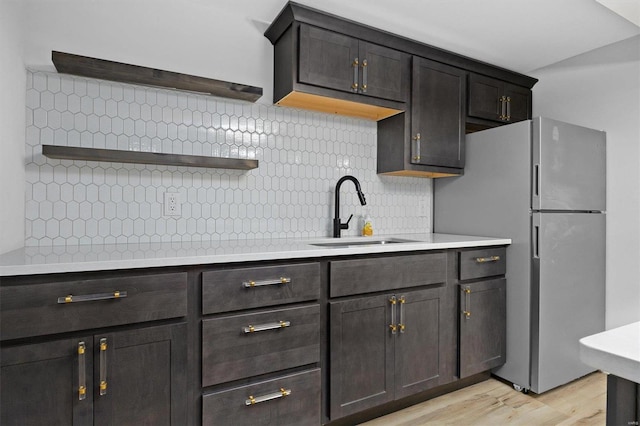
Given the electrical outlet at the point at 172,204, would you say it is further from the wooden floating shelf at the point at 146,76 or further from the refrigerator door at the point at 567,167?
the refrigerator door at the point at 567,167

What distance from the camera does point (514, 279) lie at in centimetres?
239

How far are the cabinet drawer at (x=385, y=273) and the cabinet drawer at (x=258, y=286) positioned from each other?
129mm

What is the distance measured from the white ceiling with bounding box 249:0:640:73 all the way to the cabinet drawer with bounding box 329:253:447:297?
1.41 m

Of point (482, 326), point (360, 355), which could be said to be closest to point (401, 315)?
point (360, 355)

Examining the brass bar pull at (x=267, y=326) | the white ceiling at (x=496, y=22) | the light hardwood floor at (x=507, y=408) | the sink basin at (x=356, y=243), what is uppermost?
the white ceiling at (x=496, y=22)

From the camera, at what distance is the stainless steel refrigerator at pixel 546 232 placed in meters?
2.27

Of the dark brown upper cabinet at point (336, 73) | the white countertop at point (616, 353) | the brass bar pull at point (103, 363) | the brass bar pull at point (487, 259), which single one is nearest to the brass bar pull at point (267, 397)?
the brass bar pull at point (103, 363)

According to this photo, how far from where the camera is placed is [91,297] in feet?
4.26

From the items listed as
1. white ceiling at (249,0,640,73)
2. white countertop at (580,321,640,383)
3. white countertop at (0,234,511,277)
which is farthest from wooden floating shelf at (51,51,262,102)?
white countertop at (580,321,640,383)

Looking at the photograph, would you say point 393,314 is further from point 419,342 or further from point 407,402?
point 407,402

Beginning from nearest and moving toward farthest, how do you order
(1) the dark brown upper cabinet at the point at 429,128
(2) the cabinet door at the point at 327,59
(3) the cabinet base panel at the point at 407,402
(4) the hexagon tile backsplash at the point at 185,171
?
(4) the hexagon tile backsplash at the point at 185,171, (3) the cabinet base panel at the point at 407,402, (2) the cabinet door at the point at 327,59, (1) the dark brown upper cabinet at the point at 429,128

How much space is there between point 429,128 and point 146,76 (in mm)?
1762

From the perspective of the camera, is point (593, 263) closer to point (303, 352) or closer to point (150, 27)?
point (303, 352)

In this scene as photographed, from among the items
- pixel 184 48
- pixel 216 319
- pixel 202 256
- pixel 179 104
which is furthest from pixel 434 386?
pixel 184 48
